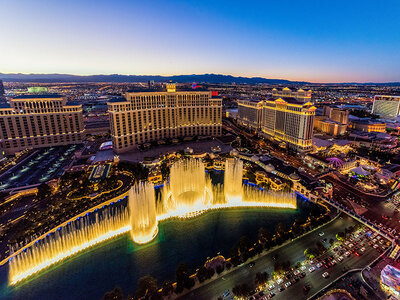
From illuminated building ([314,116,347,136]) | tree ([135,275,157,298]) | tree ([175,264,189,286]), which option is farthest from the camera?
illuminated building ([314,116,347,136])

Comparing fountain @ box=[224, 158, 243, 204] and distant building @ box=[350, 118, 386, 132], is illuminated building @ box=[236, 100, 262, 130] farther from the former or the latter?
fountain @ box=[224, 158, 243, 204]

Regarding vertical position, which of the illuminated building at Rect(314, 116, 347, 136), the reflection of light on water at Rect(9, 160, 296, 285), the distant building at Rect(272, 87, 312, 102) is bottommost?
the reflection of light on water at Rect(9, 160, 296, 285)

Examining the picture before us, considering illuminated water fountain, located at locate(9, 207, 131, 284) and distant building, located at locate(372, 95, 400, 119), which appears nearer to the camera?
illuminated water fountain, located at locate(9, 207, 131, 284)

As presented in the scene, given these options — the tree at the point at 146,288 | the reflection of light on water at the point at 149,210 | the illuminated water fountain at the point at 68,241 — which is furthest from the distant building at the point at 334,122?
the tree at the point at 146,288

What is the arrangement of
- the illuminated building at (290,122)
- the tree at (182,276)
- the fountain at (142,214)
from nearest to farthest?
the tree at (182,276) → the fountain at (142,214) → the illuminated building at (290,122)

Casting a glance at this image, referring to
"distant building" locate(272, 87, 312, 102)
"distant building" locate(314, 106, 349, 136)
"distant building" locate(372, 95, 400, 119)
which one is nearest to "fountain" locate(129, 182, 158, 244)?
"distant building" locate(272, 87, 312, 102)

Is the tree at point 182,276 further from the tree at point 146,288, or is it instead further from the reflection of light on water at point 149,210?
the reflection of light on water at point 149,210

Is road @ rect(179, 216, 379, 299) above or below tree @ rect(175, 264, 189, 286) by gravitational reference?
below

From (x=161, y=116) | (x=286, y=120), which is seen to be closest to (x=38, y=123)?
(x=161, y=116)
